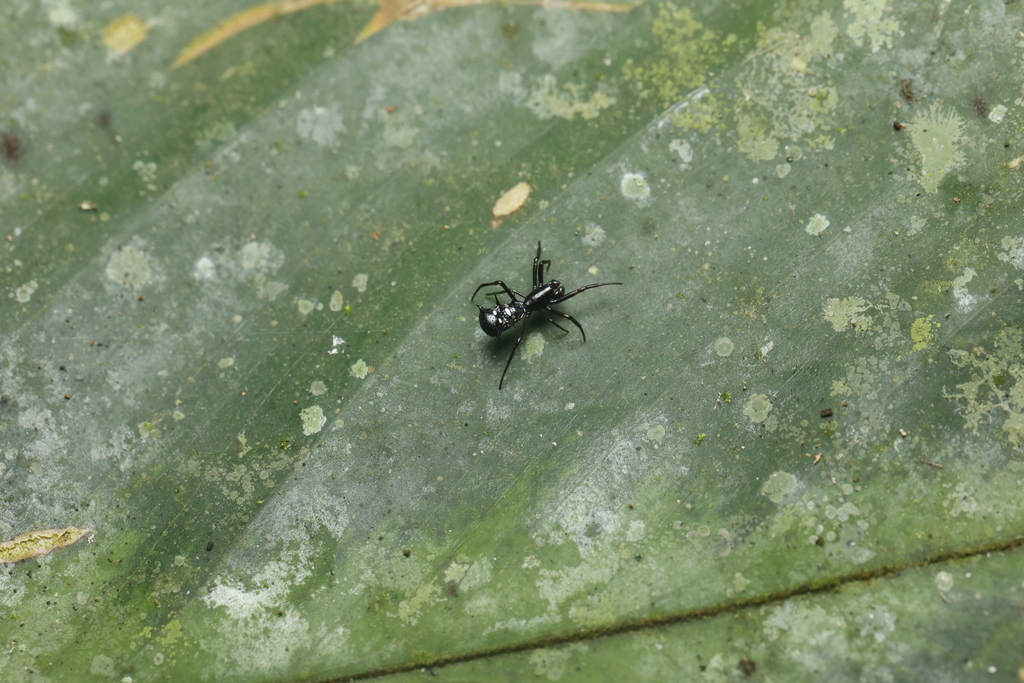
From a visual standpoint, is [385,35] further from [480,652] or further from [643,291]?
[480,652]

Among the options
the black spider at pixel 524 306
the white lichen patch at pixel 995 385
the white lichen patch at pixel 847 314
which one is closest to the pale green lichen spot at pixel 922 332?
the white lichen patch at pixel 995 385

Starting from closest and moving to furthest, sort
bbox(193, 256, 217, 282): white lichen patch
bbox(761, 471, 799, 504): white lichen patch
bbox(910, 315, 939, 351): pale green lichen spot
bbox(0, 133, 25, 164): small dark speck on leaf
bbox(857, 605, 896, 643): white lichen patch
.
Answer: bbox(857, 605, 896, 643): white lichen patch < bbox(761, 471, 799, 504): white lichen patch < bbox(910, 315, 939, 351): pale green lichen spot < bbox(193, 256, 217, 282): white lichen patch < bbox(0, 133, 25, 164): small dark speck on leaf

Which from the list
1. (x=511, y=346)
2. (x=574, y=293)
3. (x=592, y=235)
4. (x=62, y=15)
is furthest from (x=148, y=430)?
(x=592, y=235)

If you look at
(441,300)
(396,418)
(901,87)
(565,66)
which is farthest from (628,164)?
(396,418)

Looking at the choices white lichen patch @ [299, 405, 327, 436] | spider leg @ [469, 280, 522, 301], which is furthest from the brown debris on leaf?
white lichen patch @ [299, 405, 327, 436]

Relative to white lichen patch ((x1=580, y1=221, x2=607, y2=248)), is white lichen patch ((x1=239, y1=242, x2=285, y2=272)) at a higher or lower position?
higher

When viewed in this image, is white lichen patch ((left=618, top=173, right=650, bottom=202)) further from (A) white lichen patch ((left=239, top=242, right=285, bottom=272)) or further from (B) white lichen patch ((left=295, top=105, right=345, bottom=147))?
(A) white lichen patch ((left=239, top=242, right=285, bottom=272))
